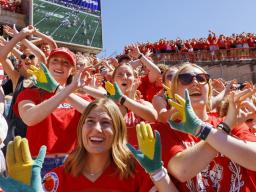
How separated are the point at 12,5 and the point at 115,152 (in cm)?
2910

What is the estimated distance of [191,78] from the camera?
8.39ft

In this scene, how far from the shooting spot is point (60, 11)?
30953 mm

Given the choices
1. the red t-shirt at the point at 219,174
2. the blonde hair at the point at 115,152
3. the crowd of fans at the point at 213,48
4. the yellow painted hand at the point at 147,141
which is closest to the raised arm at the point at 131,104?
the blonde hair at the point at 115,152

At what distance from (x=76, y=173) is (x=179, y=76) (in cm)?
93

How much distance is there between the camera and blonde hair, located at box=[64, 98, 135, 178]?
2234 mm

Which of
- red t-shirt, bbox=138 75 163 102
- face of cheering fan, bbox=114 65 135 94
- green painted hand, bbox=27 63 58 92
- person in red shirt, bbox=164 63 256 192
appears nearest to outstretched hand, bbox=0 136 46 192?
person in red shirt, bbox=164 63 256 192

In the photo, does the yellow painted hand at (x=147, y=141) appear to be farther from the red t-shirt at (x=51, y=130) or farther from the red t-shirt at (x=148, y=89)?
the red t-shirt at (x=148, y=89)

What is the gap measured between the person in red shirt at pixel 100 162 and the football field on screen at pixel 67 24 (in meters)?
26.9

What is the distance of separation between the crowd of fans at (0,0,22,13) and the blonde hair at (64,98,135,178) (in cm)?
2762

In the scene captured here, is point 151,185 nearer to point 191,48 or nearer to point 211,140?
point 211,140

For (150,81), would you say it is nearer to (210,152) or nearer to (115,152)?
(115,152)

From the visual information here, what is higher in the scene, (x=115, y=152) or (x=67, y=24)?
(x=67, y=24)

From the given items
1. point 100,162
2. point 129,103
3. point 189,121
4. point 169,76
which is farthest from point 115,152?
point 169,76

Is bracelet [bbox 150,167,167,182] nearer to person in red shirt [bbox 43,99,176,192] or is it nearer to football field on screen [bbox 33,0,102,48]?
person in red shirt [bbox 43,99,176,192]
